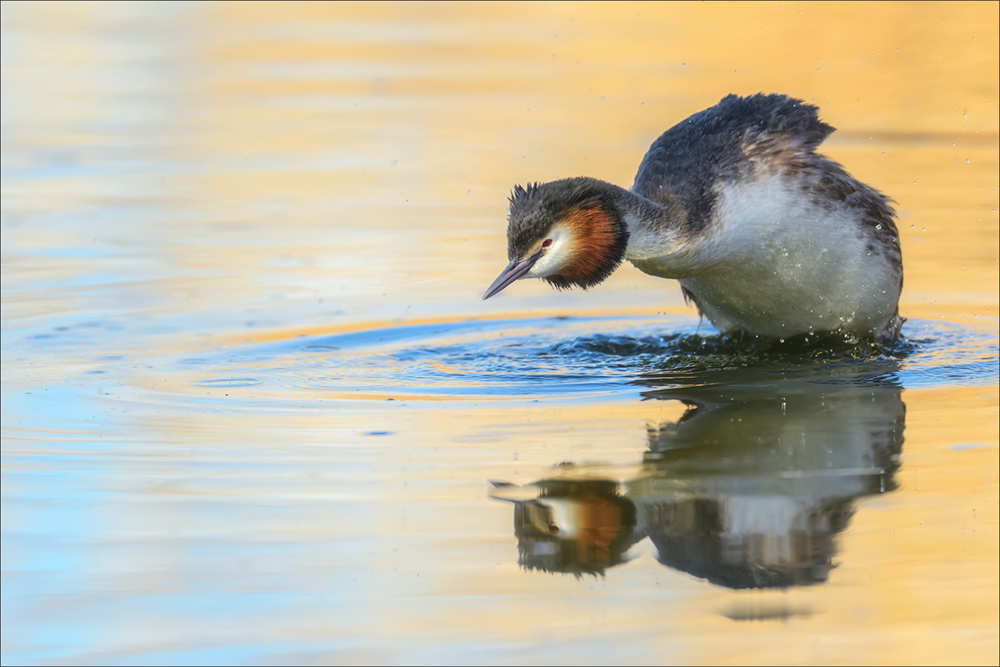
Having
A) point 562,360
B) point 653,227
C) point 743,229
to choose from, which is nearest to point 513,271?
point 653,227

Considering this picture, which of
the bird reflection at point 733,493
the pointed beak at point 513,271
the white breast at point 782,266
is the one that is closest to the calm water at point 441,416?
the bird reflection at point 733,493

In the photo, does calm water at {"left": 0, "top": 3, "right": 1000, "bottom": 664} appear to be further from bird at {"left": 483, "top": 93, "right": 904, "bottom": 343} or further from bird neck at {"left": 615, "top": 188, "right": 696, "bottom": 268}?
bird neck at {"left": 615, "top": 188, "right": 696, "bottom": 268}

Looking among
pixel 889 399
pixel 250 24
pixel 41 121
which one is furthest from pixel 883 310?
pixel 250 24

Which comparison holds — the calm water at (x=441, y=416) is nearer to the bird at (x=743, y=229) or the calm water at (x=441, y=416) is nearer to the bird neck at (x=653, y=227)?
the bird at (x=743, y=229)

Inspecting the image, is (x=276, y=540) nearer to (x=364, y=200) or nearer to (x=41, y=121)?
(x=364, y=200)

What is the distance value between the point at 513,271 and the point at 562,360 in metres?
1.31

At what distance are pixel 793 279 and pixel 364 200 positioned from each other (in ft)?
17.2

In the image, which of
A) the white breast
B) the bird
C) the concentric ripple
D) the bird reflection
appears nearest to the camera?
the bird reflection

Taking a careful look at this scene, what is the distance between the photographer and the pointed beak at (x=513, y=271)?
7305 millimetres

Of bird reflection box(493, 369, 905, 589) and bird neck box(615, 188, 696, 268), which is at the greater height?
bird neck box(615, 188, 696, 268)

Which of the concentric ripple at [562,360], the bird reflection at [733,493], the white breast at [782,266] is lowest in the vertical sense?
the bird reflection at [733,493]

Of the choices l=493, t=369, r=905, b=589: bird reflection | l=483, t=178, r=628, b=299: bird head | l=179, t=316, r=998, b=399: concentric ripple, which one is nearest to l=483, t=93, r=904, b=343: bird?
l=483, t=178, r=628, b=299: bird head

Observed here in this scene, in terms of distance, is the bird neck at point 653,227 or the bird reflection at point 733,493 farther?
the bird neck at point 653,227

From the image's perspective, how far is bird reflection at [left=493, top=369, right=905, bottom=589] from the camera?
539 centimetres
